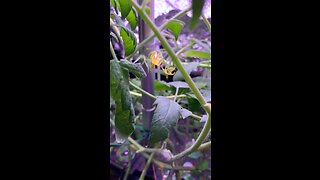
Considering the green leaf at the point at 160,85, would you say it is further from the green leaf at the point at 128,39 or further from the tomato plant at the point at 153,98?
the green leaf at the point at 128,39

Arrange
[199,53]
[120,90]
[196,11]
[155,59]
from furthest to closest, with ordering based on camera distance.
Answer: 1. [199,53]
2. [155,59]
3. [120,90]
4. [196,11]

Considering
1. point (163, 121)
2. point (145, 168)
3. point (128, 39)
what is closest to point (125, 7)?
point (128, 39)

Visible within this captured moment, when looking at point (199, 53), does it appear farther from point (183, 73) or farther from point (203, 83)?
point (183, 73)
